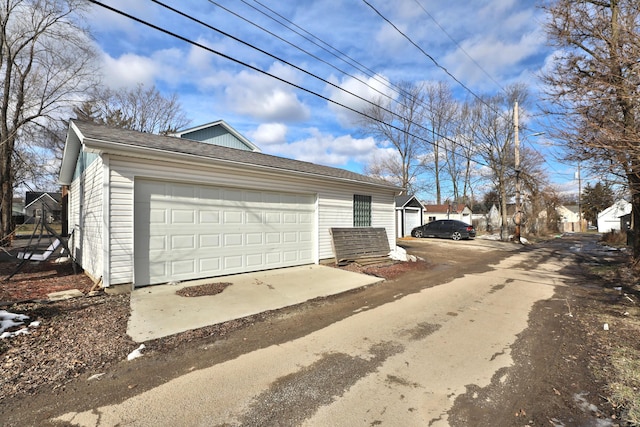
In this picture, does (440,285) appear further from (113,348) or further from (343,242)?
(113,348)

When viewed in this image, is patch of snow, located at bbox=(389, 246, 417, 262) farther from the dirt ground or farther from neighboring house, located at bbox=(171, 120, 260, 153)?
neighboring house, located at bbox=(171, 120, 260, 153)

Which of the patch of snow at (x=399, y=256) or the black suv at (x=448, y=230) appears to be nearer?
the patch of snow at (x=399, y=256)

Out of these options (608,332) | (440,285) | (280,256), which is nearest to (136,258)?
(280,256)

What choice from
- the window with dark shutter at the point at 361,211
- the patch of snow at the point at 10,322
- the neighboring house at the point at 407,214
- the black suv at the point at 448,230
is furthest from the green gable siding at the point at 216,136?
the patch of snow at the point at 10,322

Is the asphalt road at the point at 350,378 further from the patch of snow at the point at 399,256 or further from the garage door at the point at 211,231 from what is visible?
the patch of snow at the point at 399,256

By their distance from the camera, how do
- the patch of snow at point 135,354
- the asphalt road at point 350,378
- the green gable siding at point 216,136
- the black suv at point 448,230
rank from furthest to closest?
the black suv at point 448,230 < the green gable siding at point 216,136 < the patch of snow at point 135,354 < the asphalt road at point 350,378

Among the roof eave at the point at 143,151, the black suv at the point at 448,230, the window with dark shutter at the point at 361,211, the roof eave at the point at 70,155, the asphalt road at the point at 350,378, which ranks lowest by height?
the asphalt road at the point at 350,378

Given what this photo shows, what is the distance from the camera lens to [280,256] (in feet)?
29.0

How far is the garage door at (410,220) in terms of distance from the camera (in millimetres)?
25188

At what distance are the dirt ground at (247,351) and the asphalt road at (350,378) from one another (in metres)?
0.18

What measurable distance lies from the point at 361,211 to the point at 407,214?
607 inches

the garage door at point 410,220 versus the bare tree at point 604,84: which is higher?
the bare tree at point 604,84

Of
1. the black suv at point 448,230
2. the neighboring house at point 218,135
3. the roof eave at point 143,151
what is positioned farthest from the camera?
the black suv at point 448,230

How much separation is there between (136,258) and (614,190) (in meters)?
12.1
